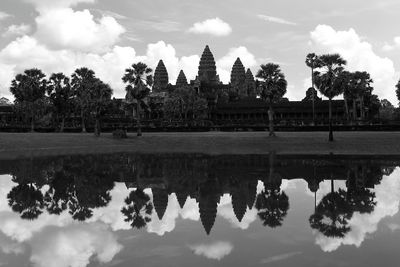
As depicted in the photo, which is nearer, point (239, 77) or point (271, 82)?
point (271, 82)

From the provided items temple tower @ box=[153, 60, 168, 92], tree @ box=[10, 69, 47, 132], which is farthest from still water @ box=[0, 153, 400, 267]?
temple tower @ box=[153, 60, 168, 92]

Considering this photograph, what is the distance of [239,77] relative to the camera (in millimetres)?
180250

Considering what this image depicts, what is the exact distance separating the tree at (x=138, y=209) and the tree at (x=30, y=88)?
7214cm

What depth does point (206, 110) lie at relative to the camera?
114188 mm

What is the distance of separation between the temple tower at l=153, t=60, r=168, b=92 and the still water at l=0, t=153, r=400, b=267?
503 feet

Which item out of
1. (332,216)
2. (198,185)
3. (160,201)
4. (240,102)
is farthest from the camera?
(240,102)

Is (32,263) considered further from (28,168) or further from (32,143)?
(32,143)

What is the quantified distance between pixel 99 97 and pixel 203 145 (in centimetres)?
2596

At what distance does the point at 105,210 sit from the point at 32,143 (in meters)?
41.1

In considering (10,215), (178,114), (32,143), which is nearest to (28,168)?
(10,215)

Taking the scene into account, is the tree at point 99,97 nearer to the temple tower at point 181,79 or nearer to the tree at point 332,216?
the tree at point 332,216

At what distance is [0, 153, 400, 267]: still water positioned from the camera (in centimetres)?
1101

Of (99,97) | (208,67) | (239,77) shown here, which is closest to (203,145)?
(99,97)

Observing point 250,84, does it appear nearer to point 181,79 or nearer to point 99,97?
point 181,79
